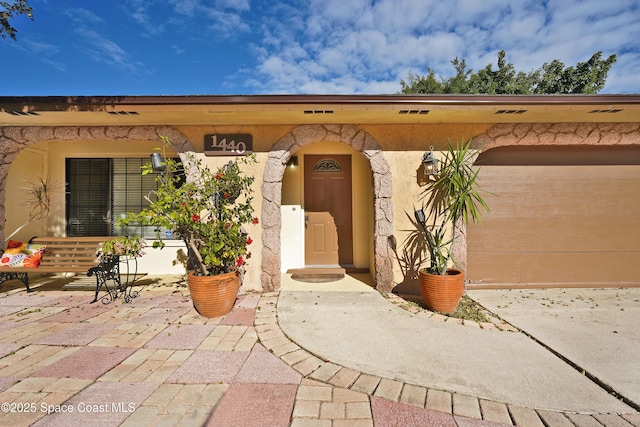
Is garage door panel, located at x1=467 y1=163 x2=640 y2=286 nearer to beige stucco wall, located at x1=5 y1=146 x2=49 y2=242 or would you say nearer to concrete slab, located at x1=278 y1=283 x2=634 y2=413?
concrete slab, located at x1=278 y1=283 x2=634 y2=413

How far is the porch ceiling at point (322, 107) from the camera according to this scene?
3484mm

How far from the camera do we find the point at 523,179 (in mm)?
4512

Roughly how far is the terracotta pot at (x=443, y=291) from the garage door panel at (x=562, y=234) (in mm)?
1526

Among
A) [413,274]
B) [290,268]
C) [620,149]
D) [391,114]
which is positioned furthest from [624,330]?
[290,268]

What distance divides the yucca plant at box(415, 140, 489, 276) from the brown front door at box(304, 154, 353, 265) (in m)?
1.72

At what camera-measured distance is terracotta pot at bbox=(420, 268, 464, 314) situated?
3.41m

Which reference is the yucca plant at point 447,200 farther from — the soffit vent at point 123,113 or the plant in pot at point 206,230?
the soffit vent at point 123,113

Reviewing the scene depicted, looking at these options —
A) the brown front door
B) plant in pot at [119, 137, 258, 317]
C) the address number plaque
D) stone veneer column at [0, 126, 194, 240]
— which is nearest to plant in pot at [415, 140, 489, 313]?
the brown front door

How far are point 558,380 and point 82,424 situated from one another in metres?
3.40

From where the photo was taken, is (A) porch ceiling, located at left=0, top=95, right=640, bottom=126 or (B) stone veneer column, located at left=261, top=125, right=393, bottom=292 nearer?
(A) porch ceiling, located at left=0, top=95, right=640, bottom=126

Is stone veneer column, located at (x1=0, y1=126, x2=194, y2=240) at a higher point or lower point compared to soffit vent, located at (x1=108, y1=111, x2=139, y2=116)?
lower

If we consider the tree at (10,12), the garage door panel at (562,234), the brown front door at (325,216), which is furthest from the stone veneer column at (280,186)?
the tree at (10,12)

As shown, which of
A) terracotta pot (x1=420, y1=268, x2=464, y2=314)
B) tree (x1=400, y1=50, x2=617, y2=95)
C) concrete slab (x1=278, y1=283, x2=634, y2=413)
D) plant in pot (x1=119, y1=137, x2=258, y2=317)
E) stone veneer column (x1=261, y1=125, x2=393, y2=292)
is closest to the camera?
concrete slab (x1=278, y1=283, x2=634, y2=413)

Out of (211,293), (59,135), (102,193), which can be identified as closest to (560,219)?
(211,293)
